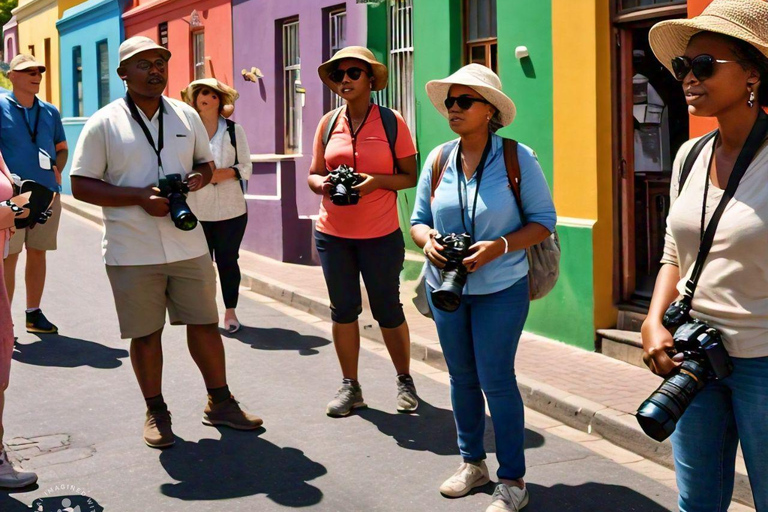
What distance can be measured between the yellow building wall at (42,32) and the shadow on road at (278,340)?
66.3ft

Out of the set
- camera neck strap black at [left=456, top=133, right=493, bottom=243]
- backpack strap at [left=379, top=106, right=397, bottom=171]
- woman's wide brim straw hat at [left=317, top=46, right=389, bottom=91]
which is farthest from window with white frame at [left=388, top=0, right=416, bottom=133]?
camera neck strap black at [left=456, top=133, right=493, bottom=243]

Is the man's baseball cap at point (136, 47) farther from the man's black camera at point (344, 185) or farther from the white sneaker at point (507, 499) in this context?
the white sneaker at point (507, 499)

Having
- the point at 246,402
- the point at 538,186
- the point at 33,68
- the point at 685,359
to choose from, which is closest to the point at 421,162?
the point at 33,68

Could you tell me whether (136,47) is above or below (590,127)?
A: above

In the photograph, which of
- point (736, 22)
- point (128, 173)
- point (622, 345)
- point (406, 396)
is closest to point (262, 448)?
point (406, 396)

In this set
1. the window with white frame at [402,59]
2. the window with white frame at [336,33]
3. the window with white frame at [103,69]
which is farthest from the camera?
the window with white frame at [103,69]

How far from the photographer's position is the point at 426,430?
5961 millimetres

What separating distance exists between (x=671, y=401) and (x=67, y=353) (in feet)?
19.0

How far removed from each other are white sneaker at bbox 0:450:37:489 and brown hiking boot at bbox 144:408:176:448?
2.41 ft

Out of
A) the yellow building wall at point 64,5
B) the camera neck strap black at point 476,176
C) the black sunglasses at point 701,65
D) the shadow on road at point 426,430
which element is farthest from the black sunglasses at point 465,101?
the yellow building wall at point 64,5

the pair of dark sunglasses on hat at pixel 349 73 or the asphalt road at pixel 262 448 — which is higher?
the pair of dark sunglasses on hat at pixel 349 73

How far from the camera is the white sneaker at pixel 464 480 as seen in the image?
4840 millimetres

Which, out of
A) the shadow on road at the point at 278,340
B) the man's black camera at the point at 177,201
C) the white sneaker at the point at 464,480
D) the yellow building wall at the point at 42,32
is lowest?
the white sneaker at the point at 464,480

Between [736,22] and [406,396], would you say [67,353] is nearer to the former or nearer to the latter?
[406,396]
